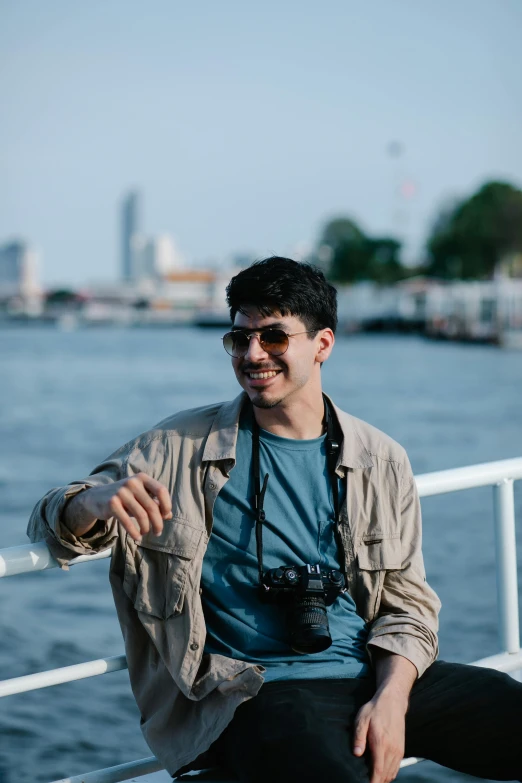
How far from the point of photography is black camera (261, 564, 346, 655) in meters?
2.57

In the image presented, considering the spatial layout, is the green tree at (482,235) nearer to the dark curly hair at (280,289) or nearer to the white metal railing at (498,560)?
the white metal railing at (498,560)

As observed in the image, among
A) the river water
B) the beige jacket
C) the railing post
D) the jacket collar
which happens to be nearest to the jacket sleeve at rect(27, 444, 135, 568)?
the beige jacket

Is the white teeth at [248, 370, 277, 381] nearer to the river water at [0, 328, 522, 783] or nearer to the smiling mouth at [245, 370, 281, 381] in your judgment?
the smiling mouth at [245, 370, 281, 381]

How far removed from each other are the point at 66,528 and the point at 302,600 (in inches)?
23.2

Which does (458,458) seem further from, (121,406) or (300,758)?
(300,758)

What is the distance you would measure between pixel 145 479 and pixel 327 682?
2.32 feet

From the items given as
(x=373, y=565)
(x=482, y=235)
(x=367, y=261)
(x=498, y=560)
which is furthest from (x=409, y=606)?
(x=367, y=261)

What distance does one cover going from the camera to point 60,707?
880 cm

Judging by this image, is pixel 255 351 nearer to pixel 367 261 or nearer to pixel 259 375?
pixel 259 375

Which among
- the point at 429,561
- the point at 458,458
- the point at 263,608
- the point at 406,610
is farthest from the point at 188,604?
the point at 458,458

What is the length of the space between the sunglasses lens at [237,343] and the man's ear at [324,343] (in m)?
0.22

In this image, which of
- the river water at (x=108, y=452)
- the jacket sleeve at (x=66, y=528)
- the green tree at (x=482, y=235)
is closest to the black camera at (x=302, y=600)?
the jacket sleeve at (x=66, y=528)

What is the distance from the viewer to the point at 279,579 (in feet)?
8.55

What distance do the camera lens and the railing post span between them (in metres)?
0.94
